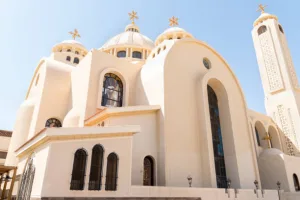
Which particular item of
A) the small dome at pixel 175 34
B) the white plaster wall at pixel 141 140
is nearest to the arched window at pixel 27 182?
the white plaster wall at pixel 141 140

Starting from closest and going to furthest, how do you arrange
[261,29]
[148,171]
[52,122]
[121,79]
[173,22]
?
[148,171]
[52,122]
[121,79]
[173,22]
[261,29]

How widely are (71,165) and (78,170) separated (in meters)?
0.27

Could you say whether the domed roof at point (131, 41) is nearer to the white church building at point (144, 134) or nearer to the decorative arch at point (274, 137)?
the white church building at point (144, 134)

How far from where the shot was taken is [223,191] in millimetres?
8570

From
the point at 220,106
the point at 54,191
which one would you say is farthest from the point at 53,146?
the point at 220,106

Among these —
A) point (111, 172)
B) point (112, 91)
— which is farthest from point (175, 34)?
point (111, 172)

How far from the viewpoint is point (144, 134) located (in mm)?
9352

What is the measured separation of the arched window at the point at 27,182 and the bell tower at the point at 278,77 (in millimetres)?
18609

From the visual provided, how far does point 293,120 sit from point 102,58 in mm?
15624

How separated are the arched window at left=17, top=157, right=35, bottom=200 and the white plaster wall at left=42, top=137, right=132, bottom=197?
3.43ft

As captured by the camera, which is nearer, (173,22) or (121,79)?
(121,79)

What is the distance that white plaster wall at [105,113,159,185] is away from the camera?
856 cm

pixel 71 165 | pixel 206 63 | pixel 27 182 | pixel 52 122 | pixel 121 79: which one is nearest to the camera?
pixel 71 165

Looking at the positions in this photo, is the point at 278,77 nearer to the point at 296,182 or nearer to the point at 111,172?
the point at 296,182
